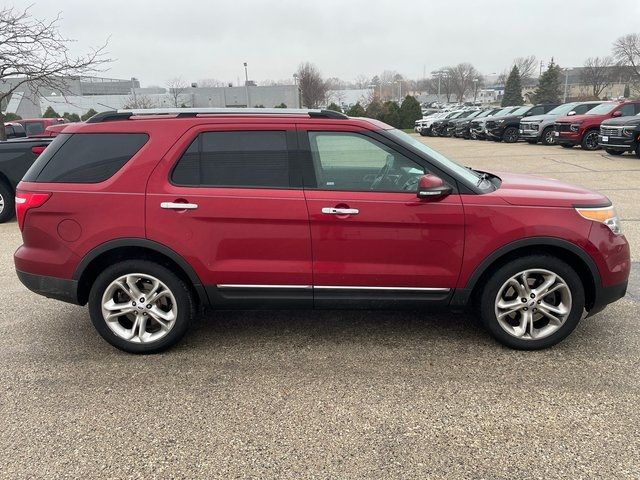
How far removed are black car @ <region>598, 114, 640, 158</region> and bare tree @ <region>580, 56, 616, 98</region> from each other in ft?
187

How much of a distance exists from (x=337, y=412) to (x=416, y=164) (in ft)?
5.87

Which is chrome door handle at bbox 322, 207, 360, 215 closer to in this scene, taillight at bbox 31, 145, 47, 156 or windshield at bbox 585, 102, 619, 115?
taillight at bbox 31, 145, 47, 156

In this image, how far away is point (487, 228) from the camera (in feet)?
11.1

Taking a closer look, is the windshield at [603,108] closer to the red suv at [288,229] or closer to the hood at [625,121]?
the hood at [625,121]

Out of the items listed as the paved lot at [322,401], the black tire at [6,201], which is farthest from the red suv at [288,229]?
the black tire at [6,201]

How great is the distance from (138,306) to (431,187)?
2286 millimetres

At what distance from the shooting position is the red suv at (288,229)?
3400 millimetres

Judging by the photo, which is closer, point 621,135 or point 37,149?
point 37,149

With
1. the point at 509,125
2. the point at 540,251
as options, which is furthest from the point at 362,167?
the point at 509,125

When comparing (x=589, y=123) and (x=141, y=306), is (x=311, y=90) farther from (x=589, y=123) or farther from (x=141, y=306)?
(x=141, y=306)

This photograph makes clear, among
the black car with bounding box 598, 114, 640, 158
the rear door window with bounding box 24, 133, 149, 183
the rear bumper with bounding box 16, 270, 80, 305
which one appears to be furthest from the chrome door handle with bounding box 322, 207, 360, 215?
the black car with bounding box 598, 114, 640, 158

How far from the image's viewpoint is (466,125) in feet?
91.2

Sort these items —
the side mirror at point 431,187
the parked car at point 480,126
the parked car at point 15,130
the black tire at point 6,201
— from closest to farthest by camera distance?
the side mirror at point 431,187
the black tire at point 6,201
the parked car at point 15,130
the parked car at point 480,126

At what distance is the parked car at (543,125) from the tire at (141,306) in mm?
20533
